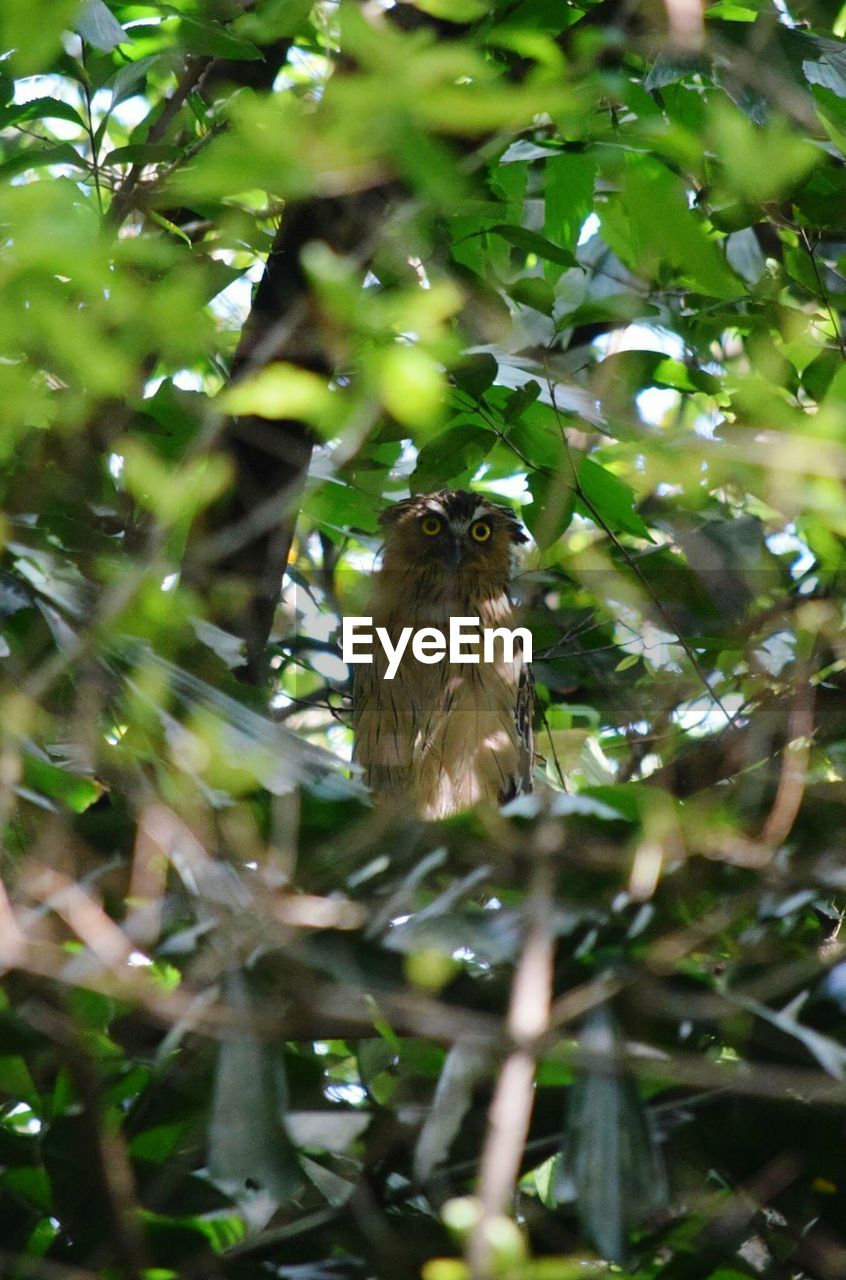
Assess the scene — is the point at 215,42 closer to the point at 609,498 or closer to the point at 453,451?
the point at 453,451

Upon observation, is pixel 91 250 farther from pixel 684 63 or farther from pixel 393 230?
pixel 684 63

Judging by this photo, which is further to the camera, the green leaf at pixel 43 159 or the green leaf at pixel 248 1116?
the green leaf at pixel 43 159

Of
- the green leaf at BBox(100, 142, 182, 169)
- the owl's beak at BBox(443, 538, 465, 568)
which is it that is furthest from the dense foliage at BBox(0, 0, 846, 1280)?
the owl's beak at BBox(443, 538, 465, 568)

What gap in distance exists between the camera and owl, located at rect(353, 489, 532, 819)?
3.80 meters

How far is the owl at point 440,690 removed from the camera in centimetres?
380

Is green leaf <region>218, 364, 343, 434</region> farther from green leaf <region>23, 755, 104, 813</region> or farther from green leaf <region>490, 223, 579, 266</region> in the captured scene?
green leaf <region>490, 223, 579, 266</region>

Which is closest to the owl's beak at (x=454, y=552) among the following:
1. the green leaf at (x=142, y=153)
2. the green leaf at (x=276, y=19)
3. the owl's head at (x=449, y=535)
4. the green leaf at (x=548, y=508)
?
the owl's head at (x=449, y=535)

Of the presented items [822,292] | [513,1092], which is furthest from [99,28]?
[513,1092]

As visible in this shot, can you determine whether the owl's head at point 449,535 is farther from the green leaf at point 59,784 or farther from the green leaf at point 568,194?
the green leaf at point 59,784

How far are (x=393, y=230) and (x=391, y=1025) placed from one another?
775 millimetres

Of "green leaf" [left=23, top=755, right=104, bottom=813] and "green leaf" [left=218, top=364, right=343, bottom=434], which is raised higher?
"green leaf" [left=218, top=364, right=343, bottom=434]

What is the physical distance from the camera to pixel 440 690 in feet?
12.9

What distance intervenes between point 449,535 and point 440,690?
0.56m

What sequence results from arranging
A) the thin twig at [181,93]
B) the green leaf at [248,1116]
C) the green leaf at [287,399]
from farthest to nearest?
the thin twig at [181,93] → the green leaf at [248,1116] → the green leaf at [287,399]
